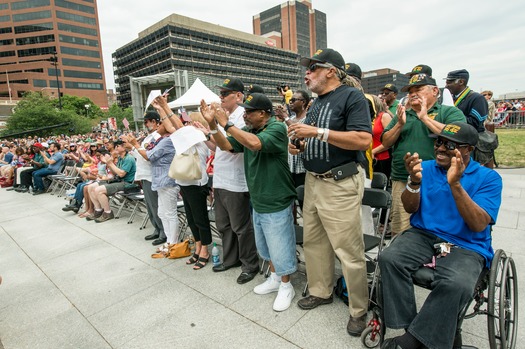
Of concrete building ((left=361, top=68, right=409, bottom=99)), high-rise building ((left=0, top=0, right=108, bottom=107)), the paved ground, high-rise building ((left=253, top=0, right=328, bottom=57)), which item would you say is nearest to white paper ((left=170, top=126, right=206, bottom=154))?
the paved ground

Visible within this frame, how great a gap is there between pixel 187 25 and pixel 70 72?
3318 cm

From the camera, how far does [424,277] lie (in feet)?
6.48

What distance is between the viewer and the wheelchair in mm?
1771

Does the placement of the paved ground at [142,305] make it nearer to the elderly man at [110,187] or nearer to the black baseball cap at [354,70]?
the elderly man at [110,187]

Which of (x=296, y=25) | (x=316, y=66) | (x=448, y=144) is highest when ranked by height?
(x=296, y=25)

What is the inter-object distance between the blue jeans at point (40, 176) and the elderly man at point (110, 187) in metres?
5.06

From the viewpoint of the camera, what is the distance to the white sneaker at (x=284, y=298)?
280 cm

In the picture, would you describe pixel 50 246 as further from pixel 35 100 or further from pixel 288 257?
pixel 35 100

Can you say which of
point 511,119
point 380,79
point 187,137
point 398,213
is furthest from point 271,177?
point 380,79

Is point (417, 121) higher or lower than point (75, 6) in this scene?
lower

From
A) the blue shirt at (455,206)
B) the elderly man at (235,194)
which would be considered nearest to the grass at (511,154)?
the blue shirt at (455,206)

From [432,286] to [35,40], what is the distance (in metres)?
102

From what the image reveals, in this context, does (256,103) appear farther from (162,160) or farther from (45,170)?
(45,170)

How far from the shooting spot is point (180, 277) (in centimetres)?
366
